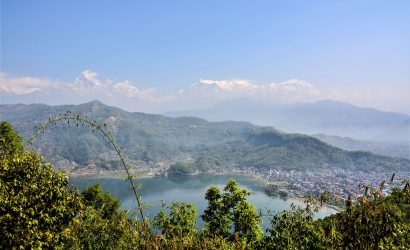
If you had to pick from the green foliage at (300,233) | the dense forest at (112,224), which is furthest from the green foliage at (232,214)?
the green foliage at (300,233)

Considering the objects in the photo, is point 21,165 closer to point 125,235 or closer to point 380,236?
point 125,235

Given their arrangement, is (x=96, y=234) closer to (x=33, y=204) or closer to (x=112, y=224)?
(x=112, y=224)

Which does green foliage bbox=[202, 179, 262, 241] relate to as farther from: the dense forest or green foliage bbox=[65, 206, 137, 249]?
green foliage bbox=[65, 206, 137, 249]

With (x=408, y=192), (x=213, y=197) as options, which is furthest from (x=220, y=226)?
(x=408, y=192)

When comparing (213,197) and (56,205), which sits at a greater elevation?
(56,205)

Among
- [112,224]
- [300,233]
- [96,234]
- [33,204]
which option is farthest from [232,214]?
[33,204]

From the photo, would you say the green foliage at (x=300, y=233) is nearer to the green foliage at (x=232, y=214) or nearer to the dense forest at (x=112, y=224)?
the dense forest at (x=112, y=224)
